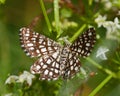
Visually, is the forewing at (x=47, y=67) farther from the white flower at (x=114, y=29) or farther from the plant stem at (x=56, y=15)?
the white flower at (x=114, y=29)

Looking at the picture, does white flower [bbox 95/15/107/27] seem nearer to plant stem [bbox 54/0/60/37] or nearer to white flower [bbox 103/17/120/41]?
white flower [bbox 103/17/120/41]

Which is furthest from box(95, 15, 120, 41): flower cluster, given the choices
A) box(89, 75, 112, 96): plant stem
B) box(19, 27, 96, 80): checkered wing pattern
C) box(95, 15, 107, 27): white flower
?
box(19, 27, 96, 80): checkered wing pattern

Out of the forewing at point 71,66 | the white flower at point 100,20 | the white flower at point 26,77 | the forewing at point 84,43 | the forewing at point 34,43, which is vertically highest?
the white flower at point 100,20

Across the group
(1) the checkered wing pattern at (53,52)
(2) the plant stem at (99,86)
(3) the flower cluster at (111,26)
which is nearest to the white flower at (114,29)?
(3) the flower cluster at (111,26)

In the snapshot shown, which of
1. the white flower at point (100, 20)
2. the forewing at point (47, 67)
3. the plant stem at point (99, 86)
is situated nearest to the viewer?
the forewing at point (47, 67)

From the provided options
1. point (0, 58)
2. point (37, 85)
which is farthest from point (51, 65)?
point (0, 58)

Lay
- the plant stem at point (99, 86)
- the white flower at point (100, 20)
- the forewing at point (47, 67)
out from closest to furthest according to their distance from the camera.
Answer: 1. the forewing at point (47, 67)
2. the plant stem at point (99, 86)
3. the white flower at point (100, 20)
